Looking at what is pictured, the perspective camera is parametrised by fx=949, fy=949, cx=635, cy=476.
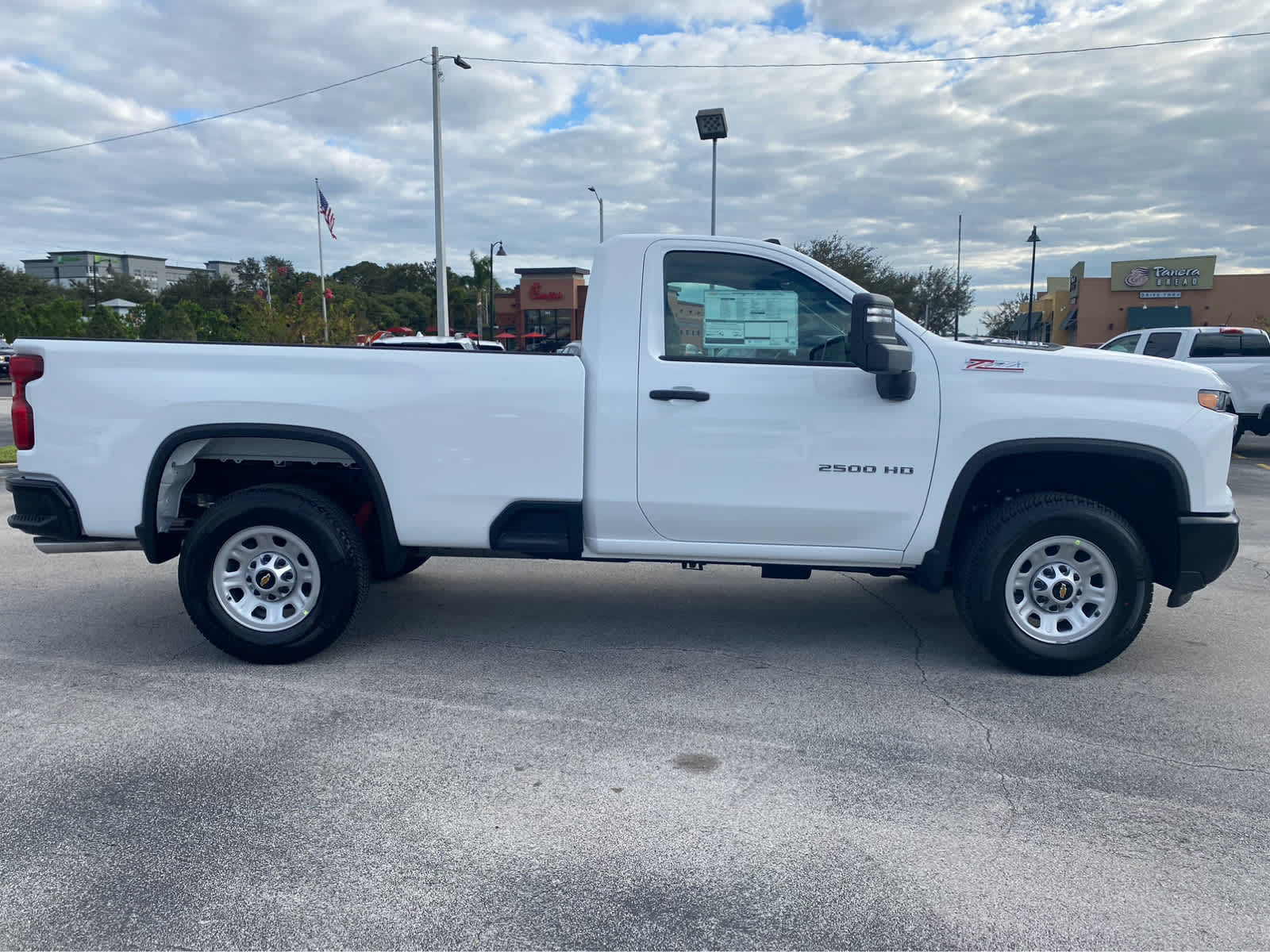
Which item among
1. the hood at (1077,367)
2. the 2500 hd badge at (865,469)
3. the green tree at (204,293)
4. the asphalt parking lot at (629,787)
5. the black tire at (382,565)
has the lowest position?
the asphalt parking lot at (629,787)

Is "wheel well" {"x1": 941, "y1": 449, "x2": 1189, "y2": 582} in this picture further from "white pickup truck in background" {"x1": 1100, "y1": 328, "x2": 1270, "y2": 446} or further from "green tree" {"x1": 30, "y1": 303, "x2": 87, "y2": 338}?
"green tree" {"x1": 30, "y1": 303, "x2": 87, "y2": 338}

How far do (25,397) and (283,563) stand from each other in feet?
4.76

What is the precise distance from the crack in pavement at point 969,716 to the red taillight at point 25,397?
4522 mm

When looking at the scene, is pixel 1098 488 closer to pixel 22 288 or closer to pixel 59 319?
pixel 59 319

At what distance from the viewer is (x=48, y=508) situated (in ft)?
15.3

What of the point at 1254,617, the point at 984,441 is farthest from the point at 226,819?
the point at 1254,617

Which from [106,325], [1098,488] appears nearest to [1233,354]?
[1098,488]

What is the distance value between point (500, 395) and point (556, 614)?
1.78m

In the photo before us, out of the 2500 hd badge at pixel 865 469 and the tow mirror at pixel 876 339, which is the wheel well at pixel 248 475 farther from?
the tow mirror at pixel 876 339

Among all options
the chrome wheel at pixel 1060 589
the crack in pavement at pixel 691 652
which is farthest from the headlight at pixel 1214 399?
the crack in pavement at pixel 691 652

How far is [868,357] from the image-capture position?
427 centimetres

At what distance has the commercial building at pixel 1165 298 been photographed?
1969 inches

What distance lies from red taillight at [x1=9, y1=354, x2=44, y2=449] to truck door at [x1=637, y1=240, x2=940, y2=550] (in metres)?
2.92

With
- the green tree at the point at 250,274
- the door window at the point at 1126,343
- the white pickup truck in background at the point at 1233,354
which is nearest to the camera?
the white pickup truck in background at the point at 1233,354
